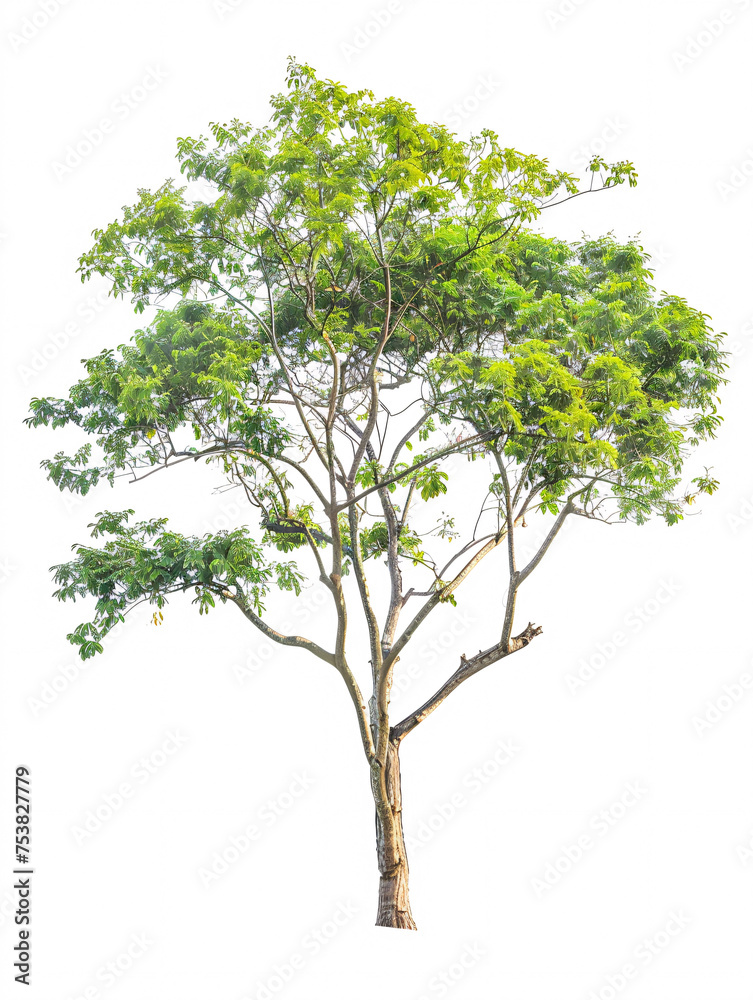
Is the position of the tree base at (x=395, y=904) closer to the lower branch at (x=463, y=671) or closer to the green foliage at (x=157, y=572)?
the lower branch at (x=463, y=671)

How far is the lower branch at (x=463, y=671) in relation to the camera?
8438 mm

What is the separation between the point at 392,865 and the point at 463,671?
1971 millimetres

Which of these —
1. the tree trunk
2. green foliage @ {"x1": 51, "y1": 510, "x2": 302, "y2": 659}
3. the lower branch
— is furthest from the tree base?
green foliage @ {"x1": 51, "y1": 510, "x2": 302, "y2": 659}

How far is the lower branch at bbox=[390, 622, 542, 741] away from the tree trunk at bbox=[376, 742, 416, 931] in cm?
41

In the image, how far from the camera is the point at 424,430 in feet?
32.9

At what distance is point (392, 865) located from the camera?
8.37 m

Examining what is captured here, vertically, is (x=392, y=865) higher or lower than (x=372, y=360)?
lower

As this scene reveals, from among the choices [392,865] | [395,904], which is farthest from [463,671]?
[395,904]

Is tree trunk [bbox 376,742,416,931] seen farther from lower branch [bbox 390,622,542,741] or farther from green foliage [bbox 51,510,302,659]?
green foliage [bbox 51,510,302,659]

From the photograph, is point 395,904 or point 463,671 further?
point 463,671

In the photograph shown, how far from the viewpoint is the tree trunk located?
830 cm

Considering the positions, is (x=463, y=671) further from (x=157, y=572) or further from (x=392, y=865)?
(x=157, y=572)

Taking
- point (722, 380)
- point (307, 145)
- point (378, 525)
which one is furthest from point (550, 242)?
point (378, 525)

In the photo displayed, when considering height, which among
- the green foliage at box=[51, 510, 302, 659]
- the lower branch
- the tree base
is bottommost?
the tree base
